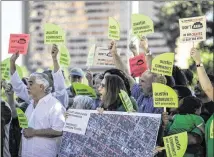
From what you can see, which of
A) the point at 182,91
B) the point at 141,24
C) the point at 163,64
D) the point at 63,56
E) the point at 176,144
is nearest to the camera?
the point at 176,144

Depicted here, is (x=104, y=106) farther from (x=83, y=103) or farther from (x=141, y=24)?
(x=141, y=24)

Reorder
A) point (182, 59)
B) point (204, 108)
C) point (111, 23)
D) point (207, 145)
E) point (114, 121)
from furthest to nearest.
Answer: point (182, 59) → point (111, 23) → point (204, 108) → point (114, 121) → point (207, 145)

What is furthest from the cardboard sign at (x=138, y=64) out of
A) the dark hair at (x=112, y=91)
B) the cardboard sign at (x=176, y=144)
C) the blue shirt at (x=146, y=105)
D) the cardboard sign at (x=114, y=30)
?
the cardboard sign at (x=176, y=144)

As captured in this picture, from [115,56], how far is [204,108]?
4.85 feet

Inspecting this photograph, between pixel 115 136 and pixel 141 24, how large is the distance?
1603mm

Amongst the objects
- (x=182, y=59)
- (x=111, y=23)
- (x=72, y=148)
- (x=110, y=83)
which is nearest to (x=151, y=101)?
(x=110, y=83)

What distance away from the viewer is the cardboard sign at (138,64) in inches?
290

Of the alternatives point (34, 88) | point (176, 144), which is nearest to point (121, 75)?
point (34, 88)

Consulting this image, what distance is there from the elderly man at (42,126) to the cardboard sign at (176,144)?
3.98ft

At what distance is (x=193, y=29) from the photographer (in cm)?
614

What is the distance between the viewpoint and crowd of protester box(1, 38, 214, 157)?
228 inches

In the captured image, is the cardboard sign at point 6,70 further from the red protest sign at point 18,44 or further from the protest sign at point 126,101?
the protest sign at point 126,101

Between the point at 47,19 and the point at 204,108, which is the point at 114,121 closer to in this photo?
the point at 204,108

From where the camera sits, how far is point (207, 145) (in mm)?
5590
